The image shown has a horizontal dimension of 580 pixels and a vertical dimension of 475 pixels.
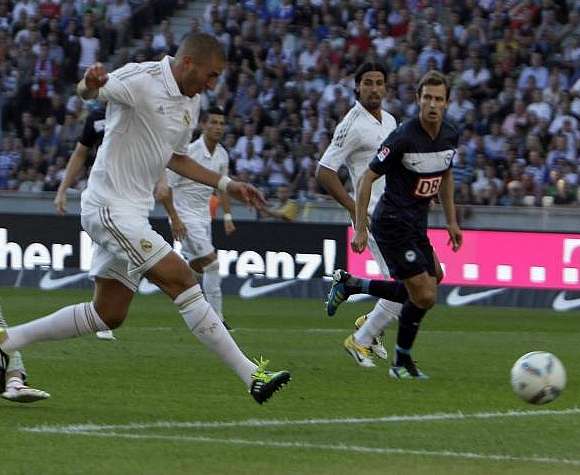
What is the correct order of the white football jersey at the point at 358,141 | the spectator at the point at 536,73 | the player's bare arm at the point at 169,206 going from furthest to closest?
1. the spectator at the point at 536,73
2. the player's bare arm at the point at 169,206
3. the white football jersey at the point at 358,141

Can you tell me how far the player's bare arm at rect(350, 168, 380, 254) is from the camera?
1159cm

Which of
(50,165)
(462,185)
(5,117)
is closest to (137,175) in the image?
(462,185)

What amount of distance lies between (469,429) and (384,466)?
1.47 m

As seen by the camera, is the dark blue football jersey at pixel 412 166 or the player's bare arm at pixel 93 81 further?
the dark blue football jersey at pixel 412 166

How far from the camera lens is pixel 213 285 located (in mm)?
16797

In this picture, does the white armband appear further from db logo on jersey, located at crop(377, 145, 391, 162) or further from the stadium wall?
the stadium wall

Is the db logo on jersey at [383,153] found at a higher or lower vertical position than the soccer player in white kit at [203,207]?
higher

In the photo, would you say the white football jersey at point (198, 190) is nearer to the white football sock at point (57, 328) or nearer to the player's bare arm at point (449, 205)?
the player's bare arm at point (449, 205)

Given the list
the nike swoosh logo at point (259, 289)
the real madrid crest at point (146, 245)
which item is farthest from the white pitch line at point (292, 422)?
the nike swoosh logo at point (259, 289)

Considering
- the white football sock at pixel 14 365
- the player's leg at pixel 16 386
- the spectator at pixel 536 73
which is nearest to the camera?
the player's leg at pixel 16 386

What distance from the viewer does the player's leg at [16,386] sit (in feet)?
30.8

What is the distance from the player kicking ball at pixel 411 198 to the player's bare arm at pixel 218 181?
7.09 ft

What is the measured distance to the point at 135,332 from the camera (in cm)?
1603

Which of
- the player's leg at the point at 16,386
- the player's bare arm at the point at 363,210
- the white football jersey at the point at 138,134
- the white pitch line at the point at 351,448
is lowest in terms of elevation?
the player's leg at the point at 16,386
